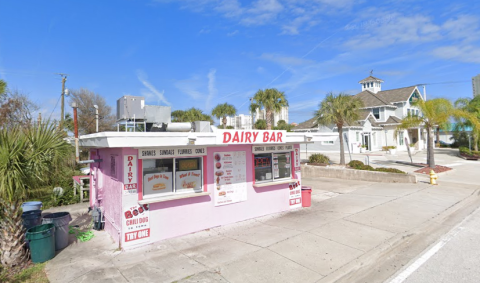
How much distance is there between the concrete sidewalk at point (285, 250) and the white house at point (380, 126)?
78.4 feet

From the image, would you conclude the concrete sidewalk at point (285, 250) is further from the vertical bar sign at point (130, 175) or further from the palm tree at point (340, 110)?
the palm tree at point (340, 110)

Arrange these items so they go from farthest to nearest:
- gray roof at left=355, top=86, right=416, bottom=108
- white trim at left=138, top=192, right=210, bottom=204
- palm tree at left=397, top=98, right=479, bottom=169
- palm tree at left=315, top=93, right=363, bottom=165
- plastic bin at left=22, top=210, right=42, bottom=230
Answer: gray roof at left=355, top=86, right=416, bottom=108 → palm tree at left=315, top=93, right=363, bottom=165 → palm tree at left=397, top=98, right=479, bottom=169 → plastic bin at left=22, top=210, right=42, bottom=230 → white trim at left=138, top=192, right=210, bottom=204

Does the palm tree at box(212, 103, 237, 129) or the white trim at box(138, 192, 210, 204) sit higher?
the palm tree at box(212, 103, 237, 129)

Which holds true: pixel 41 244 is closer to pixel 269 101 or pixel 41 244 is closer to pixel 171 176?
pixel 171 176

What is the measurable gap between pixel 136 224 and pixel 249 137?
3.71 m

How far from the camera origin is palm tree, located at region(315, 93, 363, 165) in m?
20.6

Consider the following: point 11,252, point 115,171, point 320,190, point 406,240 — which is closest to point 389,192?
point 320,190

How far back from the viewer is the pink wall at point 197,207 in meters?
6.73

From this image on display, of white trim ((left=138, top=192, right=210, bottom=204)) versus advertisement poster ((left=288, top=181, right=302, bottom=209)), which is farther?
advertisement poster ((left=288, top=181, right=302, bottom=209))

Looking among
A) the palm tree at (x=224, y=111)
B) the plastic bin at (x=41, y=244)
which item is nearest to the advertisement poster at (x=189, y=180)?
the plastic bin at (x=41, y=244)

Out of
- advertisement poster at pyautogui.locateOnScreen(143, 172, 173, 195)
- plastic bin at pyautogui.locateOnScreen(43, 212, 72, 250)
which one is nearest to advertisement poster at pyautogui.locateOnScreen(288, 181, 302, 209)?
advertisement poster at pyautogui.locateOnScreen(143, 172, 173, 195)

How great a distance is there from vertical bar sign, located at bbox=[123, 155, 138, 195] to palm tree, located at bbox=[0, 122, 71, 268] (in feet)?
4.51

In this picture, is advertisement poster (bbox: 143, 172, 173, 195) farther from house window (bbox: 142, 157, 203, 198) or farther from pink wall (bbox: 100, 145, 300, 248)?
pink wall (bbox: 100, 145, 300, 248)

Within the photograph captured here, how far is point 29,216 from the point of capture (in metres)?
7.14
